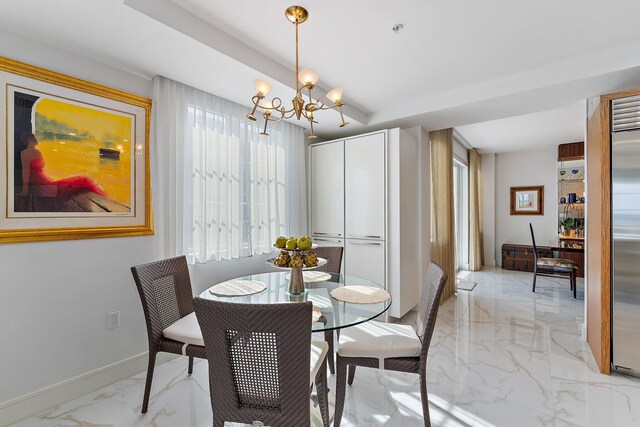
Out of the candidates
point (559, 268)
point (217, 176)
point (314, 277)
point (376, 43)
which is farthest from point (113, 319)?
point (559, 268)

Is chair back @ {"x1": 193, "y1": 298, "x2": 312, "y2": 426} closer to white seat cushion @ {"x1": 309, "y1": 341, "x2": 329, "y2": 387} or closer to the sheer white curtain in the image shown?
white seat cushion @ {"x1": 309, "y1": 341, "x2": 329, "y2": 387}

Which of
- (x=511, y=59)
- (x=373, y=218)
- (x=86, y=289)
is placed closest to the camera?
(x=86, y=289)

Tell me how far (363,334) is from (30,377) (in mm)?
2095

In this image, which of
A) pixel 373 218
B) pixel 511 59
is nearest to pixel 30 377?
pixel 373 218

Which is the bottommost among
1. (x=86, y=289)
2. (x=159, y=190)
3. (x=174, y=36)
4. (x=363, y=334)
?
(x=363, y=334)

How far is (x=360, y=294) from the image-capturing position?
6.24 ft

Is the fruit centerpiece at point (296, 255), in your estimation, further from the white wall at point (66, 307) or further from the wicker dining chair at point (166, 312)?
the white wall at point (66, 307)

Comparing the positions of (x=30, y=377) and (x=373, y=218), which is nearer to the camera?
(x=30, y=377)

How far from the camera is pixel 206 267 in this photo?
8.99 feet

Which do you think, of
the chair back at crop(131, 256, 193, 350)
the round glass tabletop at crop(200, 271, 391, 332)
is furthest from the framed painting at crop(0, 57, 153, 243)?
the round glass tabletop at crop(200, 271, 391, 332)

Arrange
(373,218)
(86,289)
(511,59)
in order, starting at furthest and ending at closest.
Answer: (373,218), (511,59), (86,289)

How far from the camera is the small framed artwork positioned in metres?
6.22

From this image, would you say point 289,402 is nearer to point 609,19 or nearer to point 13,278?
point 13,278

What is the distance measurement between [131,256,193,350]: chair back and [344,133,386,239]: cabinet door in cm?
198
